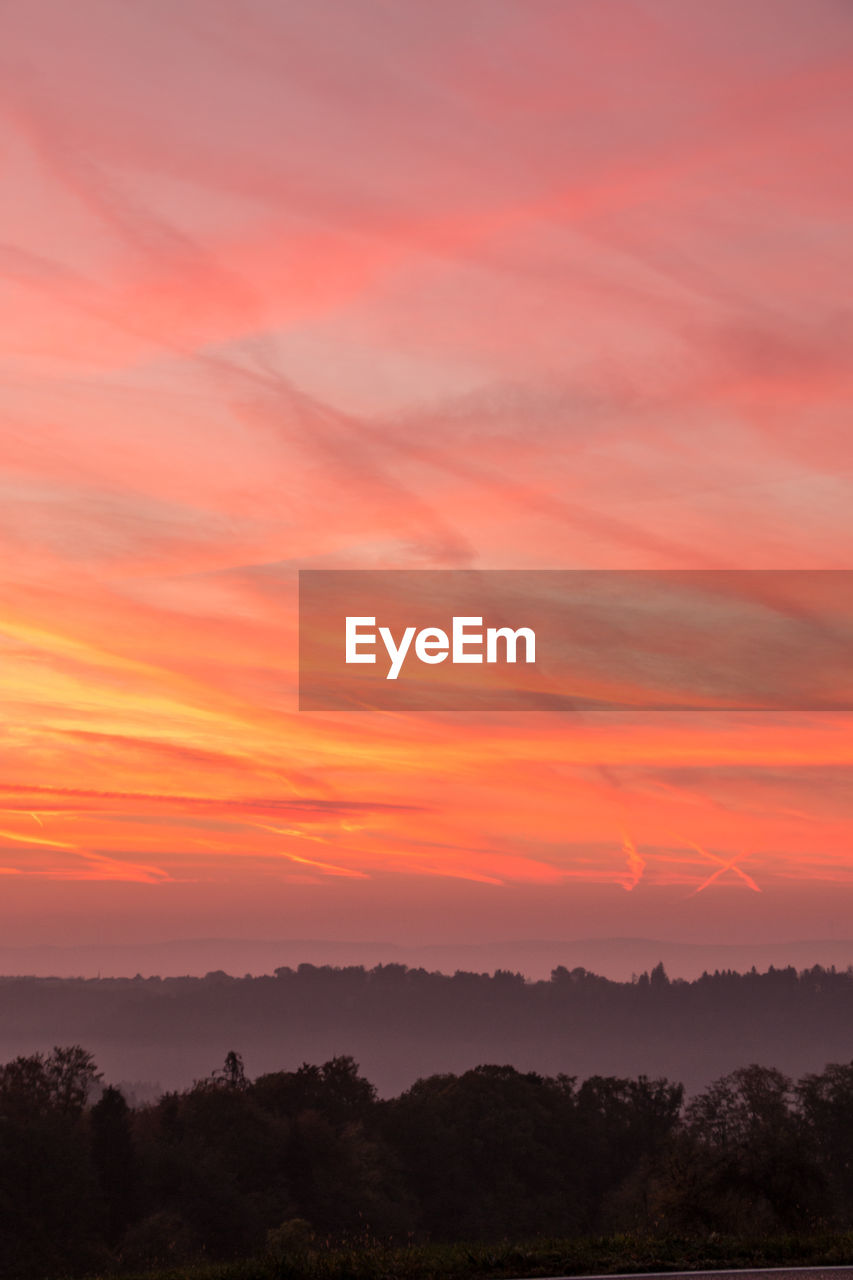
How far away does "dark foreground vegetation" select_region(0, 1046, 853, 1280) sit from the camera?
180 feet

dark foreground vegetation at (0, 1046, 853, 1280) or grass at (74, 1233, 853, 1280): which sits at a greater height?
grass at (74, 1233, 853, 1280)

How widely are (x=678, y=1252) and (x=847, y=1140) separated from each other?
6952cm

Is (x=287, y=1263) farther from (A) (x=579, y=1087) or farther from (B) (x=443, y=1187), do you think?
(A) (x=579, y=1087)

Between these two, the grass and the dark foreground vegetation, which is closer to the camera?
the grass

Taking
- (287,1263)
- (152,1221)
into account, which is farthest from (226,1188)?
(287,1263)

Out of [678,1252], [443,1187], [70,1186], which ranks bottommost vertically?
[443,1187]

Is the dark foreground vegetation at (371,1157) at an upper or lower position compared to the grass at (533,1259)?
lower

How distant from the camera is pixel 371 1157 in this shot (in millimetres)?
75500

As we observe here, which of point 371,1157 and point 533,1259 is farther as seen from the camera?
point 371,1157

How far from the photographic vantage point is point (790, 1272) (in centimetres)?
1470

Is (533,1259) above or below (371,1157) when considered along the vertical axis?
above

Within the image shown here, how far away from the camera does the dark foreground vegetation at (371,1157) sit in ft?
180

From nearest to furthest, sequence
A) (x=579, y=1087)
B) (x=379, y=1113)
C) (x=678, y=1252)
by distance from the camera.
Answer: (x=678, y=1252)
(x=379, y=1113)
(x=579, y=1087)

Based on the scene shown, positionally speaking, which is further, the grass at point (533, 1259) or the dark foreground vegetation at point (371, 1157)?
the dark foreground vegetation at point (371, 1157)
